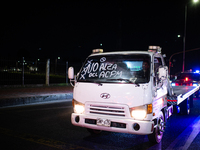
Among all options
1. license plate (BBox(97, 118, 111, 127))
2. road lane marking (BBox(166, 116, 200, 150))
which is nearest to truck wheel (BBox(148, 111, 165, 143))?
road lane marking (BBox(166, 116, 200, 150))

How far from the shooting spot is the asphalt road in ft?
15.1

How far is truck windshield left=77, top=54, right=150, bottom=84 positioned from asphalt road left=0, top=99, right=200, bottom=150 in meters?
1.35

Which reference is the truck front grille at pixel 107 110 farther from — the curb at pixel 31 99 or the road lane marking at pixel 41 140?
the curb at pixel 31 99

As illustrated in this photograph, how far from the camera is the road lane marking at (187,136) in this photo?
476 cm

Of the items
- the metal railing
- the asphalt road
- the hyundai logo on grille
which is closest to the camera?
the hyundai logo on grille

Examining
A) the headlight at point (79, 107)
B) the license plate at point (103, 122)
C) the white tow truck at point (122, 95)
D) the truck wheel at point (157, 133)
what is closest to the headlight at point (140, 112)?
the white tow truck at point (122, 95)

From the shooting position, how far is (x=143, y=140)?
512 centimetres

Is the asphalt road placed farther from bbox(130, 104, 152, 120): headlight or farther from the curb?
the curb

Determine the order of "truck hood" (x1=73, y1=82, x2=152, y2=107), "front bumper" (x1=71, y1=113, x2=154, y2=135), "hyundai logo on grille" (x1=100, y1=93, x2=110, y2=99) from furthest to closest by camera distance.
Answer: "hyundai logo on grille" (x1=100, y1=93, x2=110, y2=99) → "truck hood" (x1=73, y1=82, x2=152, y2=107) → "front bumper" (x1=71, y1=113, x2=154, y2=135)

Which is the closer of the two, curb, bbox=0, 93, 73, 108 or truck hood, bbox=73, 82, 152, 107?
truck hood, bbox=73, 82, 152, 107

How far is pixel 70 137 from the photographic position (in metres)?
5.18

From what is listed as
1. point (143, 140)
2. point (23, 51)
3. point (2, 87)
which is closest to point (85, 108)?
point (143, 140)

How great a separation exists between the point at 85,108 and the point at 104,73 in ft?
3.00

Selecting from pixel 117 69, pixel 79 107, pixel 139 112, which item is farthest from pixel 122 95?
pixel 79 107
